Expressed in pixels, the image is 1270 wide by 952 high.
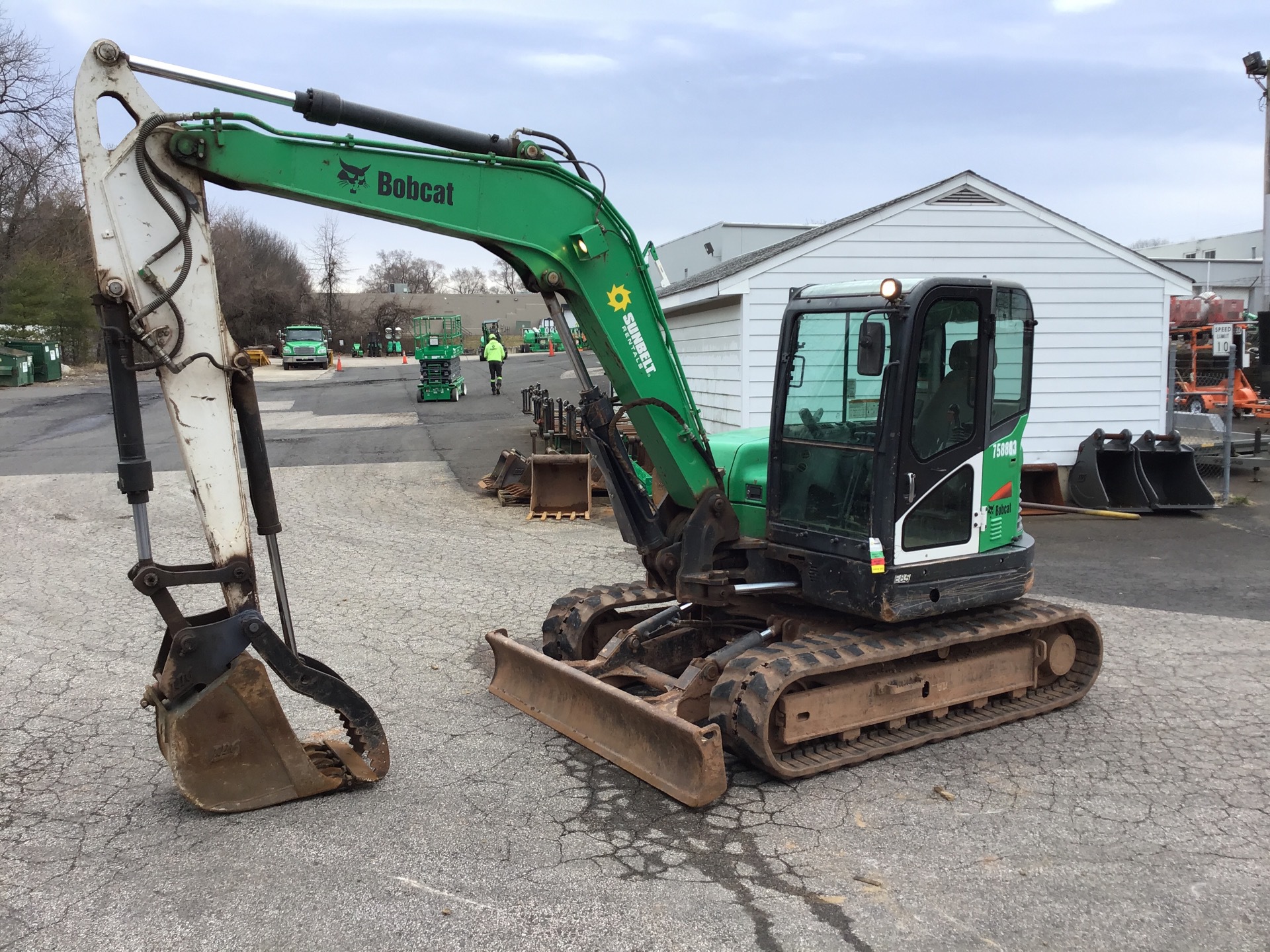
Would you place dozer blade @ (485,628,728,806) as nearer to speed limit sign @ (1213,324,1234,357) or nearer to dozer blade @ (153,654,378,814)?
dozer blade @ (153,654,378,814)

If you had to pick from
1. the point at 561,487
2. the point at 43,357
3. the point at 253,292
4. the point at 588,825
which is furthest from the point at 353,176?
the point at 253,292

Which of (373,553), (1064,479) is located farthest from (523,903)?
(1064,479)

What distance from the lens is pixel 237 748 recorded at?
479 cm

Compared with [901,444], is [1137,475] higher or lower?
lower

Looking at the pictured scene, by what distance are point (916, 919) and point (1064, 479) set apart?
36.7 feet

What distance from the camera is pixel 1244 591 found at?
9.42 meters

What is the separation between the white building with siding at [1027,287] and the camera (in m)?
13.4

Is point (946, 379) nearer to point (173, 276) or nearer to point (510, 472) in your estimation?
point (173, 276)

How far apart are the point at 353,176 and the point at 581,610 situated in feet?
10.3

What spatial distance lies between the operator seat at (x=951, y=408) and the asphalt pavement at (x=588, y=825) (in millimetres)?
1724

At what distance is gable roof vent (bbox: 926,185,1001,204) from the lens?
13547 mm

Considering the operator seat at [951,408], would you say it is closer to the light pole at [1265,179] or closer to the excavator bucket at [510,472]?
the excavator bucket at [510,472]

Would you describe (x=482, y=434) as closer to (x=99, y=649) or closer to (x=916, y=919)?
(x=99, y=649)

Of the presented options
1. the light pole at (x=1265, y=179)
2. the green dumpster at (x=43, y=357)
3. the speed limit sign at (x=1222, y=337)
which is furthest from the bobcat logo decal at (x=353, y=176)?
the green dumpster at (x=43, y=357)
